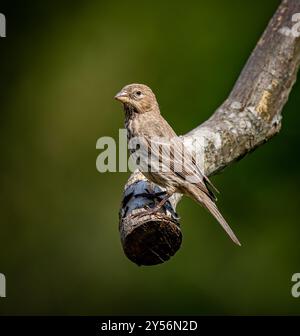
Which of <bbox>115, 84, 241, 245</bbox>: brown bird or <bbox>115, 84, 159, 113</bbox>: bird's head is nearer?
<bbox>115, 84, 241, 245</bbox>: brown bird

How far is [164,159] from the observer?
6672mm

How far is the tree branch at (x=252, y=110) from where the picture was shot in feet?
21.8

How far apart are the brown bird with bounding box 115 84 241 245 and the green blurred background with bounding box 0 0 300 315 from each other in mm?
1512

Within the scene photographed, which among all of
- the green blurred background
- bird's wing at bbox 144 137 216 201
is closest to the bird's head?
bird's wing at bbox 144 137 216 201

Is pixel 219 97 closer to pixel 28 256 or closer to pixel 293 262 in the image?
pixel 293 262

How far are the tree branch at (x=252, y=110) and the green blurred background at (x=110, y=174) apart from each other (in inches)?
48.2

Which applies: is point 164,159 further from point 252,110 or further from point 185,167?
point 252,110

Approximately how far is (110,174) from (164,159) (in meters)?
2.21

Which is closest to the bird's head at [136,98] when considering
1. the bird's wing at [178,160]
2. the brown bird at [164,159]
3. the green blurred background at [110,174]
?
the brown bird at [164,159]

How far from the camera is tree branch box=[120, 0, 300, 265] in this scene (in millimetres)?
6648

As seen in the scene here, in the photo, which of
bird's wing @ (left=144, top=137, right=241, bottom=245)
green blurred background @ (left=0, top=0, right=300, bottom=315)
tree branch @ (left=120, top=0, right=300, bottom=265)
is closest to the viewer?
bird's wing @ (left=144, top=137, right=241, bottom=245)

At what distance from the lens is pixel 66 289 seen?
887 centimetres

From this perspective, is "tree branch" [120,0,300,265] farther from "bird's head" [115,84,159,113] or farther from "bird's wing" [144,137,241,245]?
"bird's head" [115,84,159,113]

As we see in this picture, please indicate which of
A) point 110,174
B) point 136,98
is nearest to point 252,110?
point 136,98
